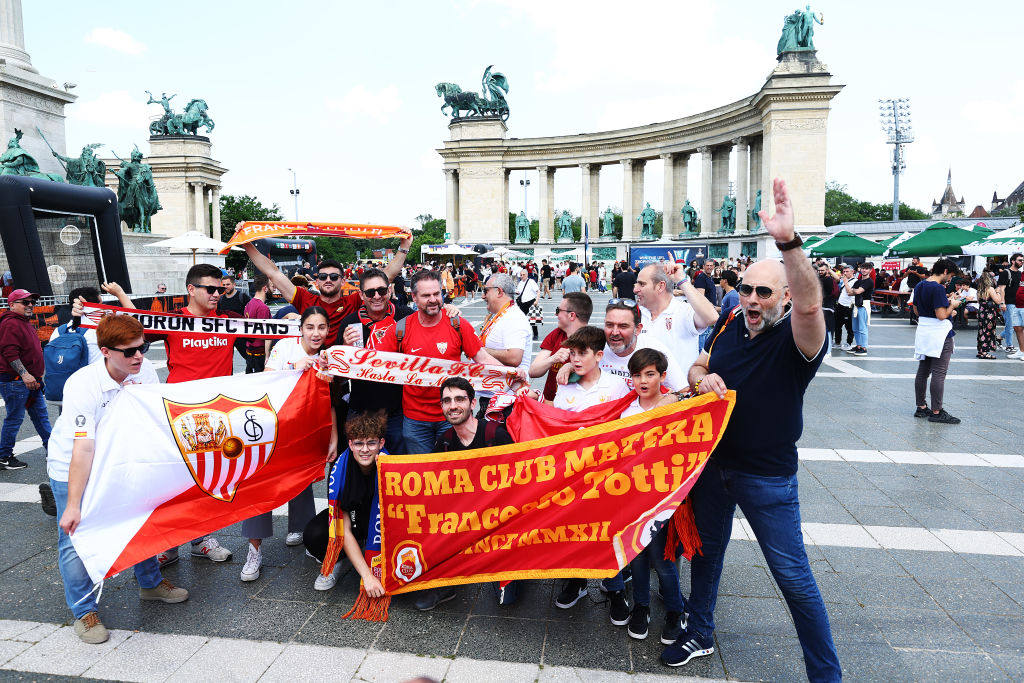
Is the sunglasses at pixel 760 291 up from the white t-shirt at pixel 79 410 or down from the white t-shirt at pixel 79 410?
up

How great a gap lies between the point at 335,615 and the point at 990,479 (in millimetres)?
6369

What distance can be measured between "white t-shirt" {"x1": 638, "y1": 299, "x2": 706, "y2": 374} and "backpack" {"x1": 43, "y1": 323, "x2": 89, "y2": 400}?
16.9ft

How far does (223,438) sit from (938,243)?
23583 mm

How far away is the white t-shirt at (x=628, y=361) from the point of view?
4.19m

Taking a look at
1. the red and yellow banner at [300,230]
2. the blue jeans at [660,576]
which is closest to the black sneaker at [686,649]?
the blue jeans at [660,576]

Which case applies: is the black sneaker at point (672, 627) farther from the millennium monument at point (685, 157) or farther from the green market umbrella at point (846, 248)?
the millennium monument at point (685, 157)

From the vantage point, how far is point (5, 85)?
1948 centimetres

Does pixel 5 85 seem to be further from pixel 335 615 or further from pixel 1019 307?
pixel 1019 307

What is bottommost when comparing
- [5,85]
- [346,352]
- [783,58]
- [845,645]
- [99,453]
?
[845,645]

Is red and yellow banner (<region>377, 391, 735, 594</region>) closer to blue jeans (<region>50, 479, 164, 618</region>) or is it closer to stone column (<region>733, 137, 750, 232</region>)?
blue jeans (<region>50, 479, 164, 618</region>)

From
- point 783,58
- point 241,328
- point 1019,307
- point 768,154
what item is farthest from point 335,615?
point 783,58

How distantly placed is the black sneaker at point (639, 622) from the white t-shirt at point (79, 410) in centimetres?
336

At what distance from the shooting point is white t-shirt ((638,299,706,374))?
17.5 feet

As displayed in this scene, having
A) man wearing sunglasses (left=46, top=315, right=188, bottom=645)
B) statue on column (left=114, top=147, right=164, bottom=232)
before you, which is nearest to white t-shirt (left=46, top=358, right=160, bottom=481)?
man wearing sunglasses (left=46, top=315, right=188, bottom=645)
